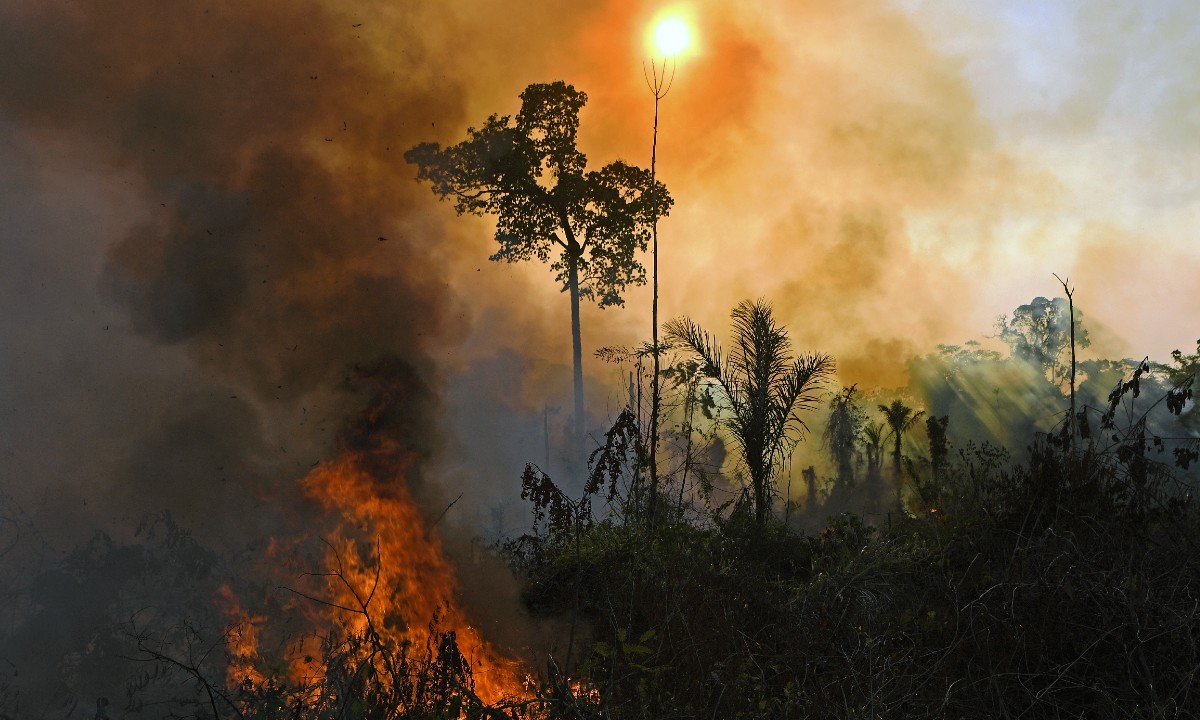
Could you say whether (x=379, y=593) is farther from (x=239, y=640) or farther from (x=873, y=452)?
(x=873, y=452)

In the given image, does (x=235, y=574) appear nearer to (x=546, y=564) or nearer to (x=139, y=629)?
(x=139, y=629)

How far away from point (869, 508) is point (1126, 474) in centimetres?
1268

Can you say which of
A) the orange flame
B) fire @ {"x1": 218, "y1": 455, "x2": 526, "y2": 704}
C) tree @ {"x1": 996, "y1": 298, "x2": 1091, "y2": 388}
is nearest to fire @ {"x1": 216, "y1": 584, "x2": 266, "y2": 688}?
fire @ {"x1": 218, "y1": 455, "x2": 526, "y2": 704}

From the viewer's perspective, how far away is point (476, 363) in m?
18.4

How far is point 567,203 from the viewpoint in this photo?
19.5 metres

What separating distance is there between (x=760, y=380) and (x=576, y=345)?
7.77m

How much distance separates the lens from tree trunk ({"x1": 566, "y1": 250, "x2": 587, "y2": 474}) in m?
19.4

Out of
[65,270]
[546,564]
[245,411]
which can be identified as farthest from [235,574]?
[65,270]

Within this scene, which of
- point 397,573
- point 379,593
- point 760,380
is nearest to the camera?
point 379,593

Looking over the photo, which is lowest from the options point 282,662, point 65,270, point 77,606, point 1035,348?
point 282,662

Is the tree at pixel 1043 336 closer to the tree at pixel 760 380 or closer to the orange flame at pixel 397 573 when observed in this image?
the tree at pixel 760 380

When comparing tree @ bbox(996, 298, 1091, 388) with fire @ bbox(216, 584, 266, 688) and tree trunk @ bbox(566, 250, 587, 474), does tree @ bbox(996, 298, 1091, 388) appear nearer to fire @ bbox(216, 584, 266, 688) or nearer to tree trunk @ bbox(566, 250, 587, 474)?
tree trunk @ bbox(566, 250, 587, 474)

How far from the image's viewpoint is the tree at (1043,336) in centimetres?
2570

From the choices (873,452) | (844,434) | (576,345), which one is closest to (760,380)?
(576,345)
